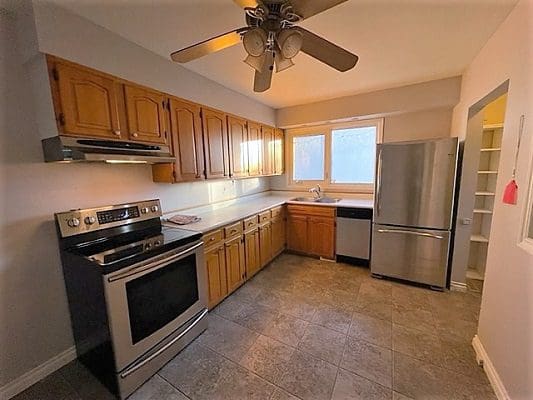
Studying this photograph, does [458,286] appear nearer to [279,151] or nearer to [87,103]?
[279,151]

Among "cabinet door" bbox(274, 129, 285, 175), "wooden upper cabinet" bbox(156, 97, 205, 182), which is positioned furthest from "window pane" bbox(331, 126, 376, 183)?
"wooden upper cabinet" bbox(156, 97, 205, 182)

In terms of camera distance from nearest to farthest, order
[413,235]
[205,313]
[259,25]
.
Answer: [259,25] → [205,313] → [413,235]

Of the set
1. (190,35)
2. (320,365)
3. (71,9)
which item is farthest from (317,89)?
(320,365)

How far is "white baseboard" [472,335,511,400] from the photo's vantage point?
1.44m

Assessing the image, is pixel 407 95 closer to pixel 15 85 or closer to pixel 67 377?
pixel 15 85

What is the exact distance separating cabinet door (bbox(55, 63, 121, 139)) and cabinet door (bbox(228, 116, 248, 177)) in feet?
4.46

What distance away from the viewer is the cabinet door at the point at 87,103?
59.7 inches

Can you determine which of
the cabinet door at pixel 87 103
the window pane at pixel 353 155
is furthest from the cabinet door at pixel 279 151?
the cabinet door at pixel 87 103

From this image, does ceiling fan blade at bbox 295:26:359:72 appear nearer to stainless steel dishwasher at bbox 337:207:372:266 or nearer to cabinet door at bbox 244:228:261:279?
cabinet door at bbox 244:228:261:279

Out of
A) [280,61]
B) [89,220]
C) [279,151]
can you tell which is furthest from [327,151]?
[89,220]

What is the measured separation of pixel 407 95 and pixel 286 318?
299 centimetres

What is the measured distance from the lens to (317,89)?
3.05 m

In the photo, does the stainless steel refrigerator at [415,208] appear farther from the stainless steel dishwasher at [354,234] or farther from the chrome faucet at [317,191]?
the chrome faucet at [317,191]

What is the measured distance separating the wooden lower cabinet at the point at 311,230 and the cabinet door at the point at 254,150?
2.67 ft
